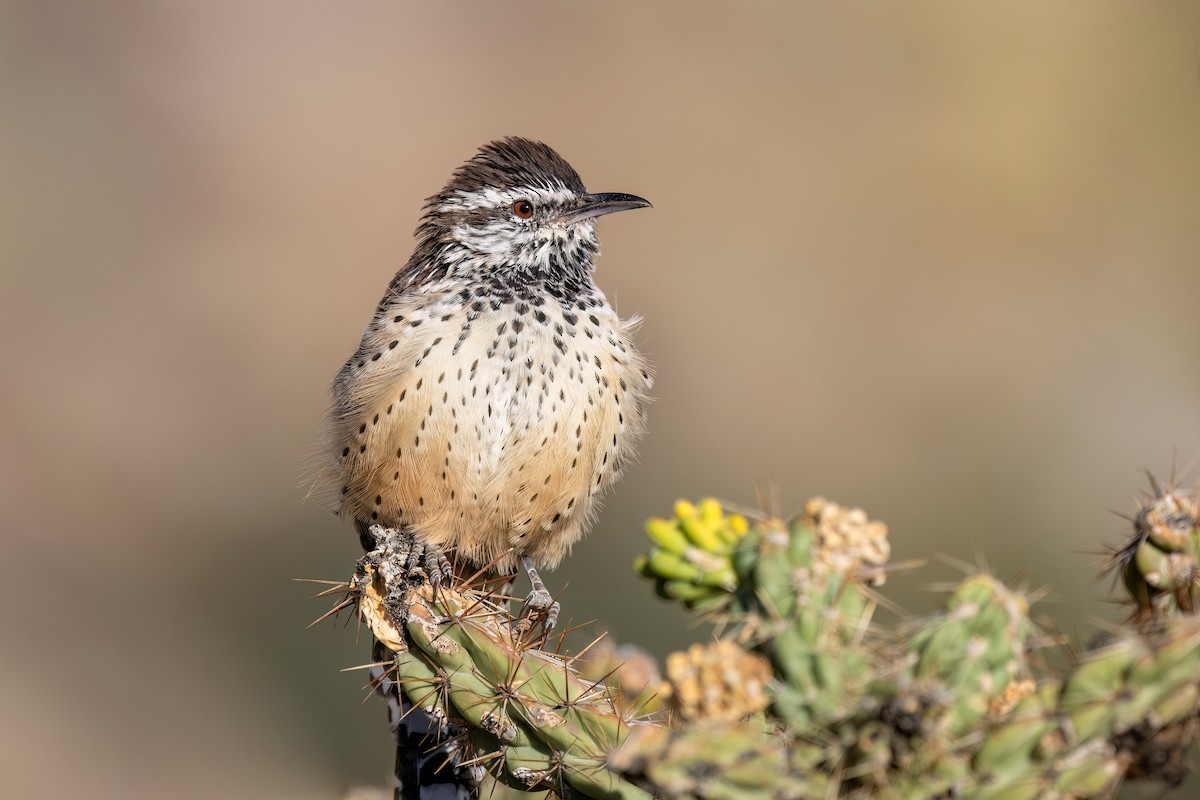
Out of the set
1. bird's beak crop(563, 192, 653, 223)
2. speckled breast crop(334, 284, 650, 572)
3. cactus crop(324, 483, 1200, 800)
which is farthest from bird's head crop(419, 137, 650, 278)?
cactus crop(324, 483, 1200, 800)

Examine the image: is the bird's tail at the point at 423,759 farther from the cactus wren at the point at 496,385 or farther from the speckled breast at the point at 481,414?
the speckled breast at the point at 481,414

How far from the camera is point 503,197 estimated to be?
2742mm

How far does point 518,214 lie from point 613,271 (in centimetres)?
402

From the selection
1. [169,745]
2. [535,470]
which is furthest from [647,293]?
[535,470]

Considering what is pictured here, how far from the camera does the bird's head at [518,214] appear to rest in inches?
105

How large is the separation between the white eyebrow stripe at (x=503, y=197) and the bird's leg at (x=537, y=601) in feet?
2.66

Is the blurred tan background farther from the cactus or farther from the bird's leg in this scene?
the cactus

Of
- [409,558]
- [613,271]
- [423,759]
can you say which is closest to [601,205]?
[409,558]

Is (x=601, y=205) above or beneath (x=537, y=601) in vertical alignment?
above

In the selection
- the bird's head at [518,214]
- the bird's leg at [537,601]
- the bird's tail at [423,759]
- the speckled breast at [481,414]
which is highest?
the bird's head at [518,214]

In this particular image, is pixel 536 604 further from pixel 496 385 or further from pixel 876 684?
pixel 876 684

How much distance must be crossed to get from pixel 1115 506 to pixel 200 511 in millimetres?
4622

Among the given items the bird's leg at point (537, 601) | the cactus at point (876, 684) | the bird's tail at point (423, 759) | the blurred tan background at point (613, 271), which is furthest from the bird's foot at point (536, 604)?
the blurred tan background at point (613, 271)

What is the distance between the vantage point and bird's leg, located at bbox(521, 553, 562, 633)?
2.45 m
